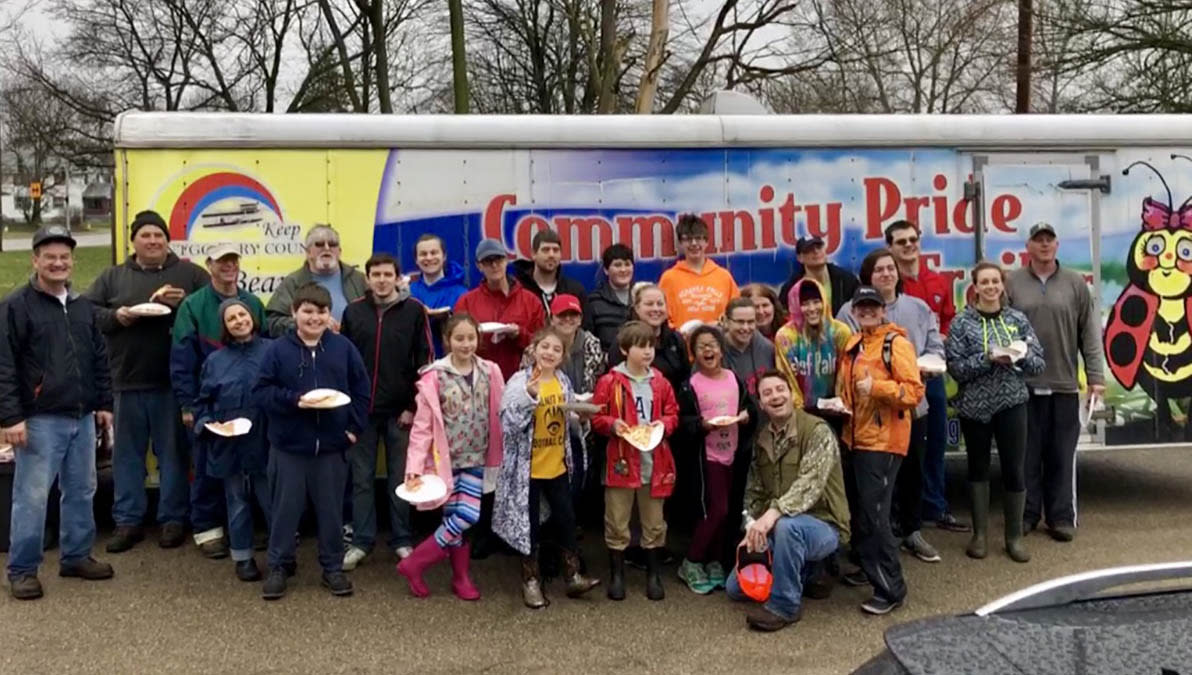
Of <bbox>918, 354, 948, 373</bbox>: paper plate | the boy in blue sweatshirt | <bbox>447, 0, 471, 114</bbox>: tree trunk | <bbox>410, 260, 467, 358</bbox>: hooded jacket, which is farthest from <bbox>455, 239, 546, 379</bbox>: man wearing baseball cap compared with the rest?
<bbox>447, 0, 471, 114</bbox>: tree trunk

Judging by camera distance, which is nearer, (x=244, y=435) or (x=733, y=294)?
(x=244, y=435)

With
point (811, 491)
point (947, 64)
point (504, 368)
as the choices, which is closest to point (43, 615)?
point (504, 368)

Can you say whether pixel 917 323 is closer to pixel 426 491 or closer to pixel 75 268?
pixel 426 491

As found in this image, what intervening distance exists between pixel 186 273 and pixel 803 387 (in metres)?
3.69

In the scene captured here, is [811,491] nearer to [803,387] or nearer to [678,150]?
[803,387]

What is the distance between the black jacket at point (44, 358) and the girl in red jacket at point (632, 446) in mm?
2773

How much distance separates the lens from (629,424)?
5348mm

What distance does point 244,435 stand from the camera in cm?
568

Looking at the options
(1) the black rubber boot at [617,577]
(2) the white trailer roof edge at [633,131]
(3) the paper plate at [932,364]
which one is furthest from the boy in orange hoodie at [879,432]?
(2) the white trailer roof edge at [633,131]

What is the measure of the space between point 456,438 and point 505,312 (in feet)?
2.86

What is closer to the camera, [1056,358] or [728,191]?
[1056,358]

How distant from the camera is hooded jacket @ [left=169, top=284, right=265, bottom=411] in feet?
18.8

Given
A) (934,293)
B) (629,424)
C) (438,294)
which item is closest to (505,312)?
(438,294)

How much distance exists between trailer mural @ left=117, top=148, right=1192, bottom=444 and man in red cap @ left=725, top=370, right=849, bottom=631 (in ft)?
5.28
